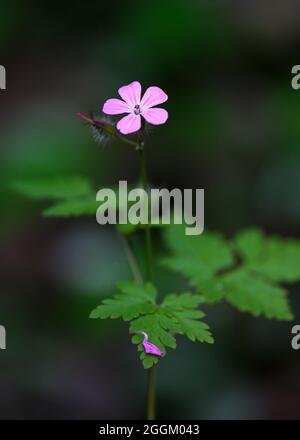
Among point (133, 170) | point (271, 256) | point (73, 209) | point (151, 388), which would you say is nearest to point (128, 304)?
point (151, 388)

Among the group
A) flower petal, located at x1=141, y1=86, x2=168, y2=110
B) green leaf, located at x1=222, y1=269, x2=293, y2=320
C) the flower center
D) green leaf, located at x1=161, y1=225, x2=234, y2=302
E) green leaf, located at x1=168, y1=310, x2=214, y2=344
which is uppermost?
flower petal, located at x1=141, y1=86, x2=168, y2=110

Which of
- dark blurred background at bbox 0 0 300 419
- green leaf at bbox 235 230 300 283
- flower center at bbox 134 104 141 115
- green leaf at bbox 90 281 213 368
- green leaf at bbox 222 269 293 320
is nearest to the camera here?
green leaf at bbox 90 281 213 368

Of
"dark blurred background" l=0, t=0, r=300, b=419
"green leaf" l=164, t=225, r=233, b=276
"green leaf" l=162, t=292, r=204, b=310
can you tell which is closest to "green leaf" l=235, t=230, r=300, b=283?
"green leaf" l=164, t=225, r=233, b=276

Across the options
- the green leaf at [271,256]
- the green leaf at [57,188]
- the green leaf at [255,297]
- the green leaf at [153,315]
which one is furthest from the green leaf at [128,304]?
the green leaf at [271,256]

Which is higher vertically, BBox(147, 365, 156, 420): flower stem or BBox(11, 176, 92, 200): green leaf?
BBox(11, 176, 92, 200): green leaf

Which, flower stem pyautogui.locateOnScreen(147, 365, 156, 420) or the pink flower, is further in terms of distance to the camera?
flower stem pyautogui.locateOnScreen(147, 365, 156, 420)

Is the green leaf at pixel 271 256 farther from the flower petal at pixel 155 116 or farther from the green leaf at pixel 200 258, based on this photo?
the flower petal at pixel 155 116

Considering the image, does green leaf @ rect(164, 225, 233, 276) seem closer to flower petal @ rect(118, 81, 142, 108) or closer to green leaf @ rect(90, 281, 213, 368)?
Result: green leaf @ rect(90, 281, 213, 368)
